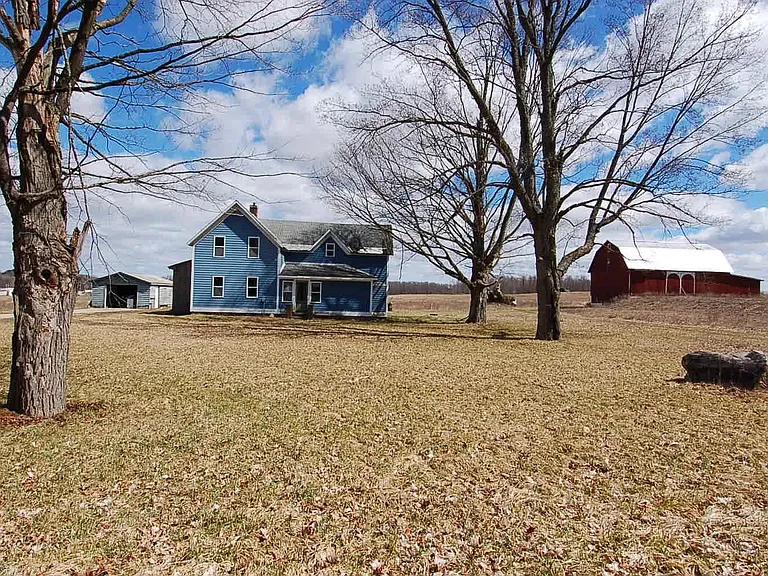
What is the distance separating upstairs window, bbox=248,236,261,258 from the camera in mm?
28109

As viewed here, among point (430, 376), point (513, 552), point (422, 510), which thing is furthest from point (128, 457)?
point (430, 376)

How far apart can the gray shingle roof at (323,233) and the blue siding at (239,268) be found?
1.72m

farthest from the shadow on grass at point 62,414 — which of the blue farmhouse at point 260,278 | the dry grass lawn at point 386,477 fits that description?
the blue farmhouse at point 260,278

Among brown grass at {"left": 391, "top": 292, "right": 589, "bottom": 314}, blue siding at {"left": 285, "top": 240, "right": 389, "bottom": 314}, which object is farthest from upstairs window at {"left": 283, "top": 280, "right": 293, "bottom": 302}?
brown grass at {"left": 391, "top": 292, "right": 589, "bottom": 314}

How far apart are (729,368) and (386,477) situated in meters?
6.86

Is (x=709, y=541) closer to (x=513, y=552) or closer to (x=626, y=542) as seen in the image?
(x=626, y=542)

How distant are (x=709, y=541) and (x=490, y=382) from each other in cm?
532

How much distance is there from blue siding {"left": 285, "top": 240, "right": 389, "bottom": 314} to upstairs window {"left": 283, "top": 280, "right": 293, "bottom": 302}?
1606mm

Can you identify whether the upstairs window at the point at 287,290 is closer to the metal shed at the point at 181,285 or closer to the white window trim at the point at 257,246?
the white window trim at the point at 257,246

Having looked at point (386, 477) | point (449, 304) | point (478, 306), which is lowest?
point (386, 477)

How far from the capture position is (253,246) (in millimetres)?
28156

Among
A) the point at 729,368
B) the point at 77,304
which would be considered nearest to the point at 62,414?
the point at 729,368

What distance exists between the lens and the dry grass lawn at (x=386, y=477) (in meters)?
3.17

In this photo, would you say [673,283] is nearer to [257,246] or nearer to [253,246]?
[257,246]
